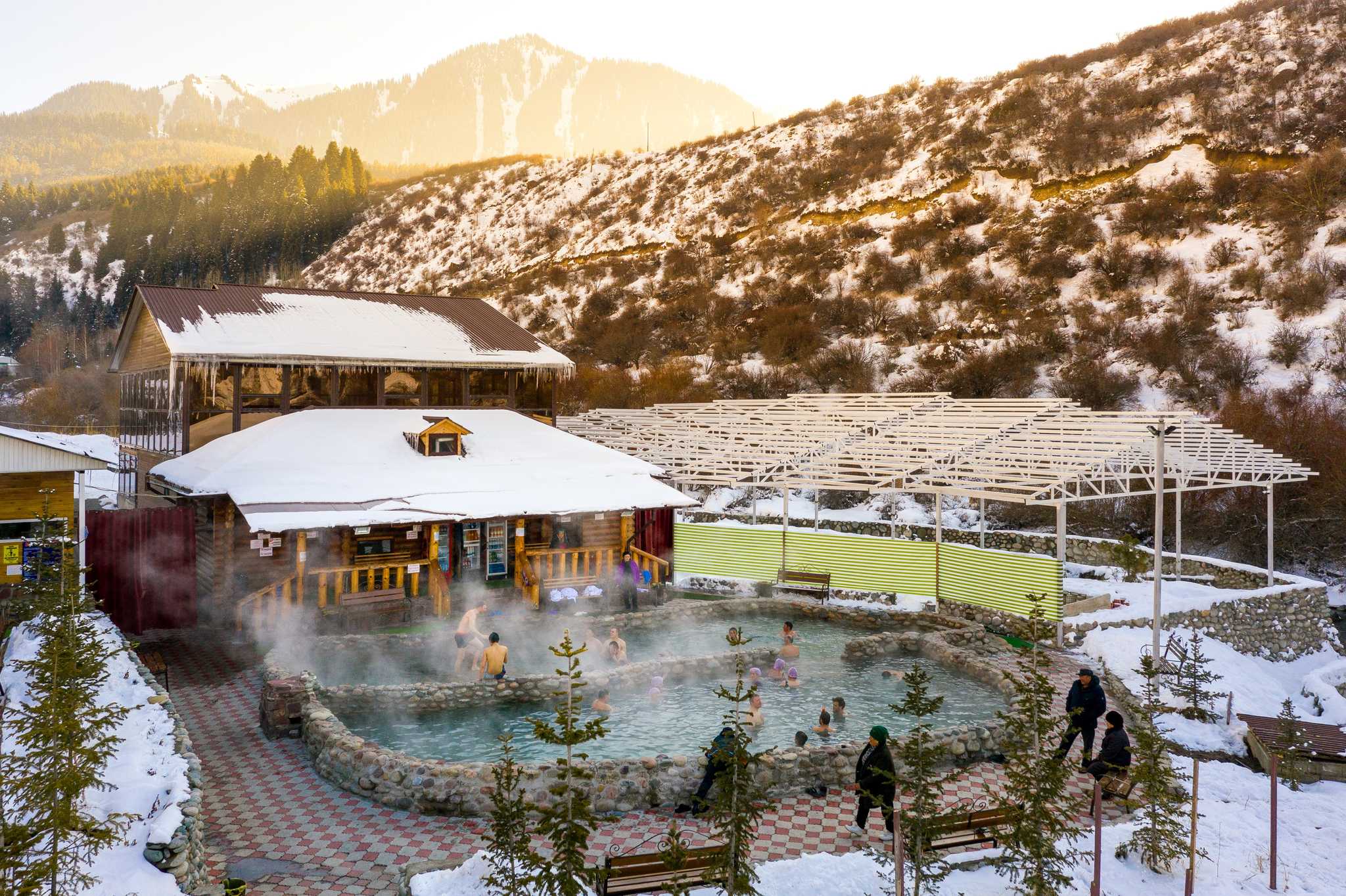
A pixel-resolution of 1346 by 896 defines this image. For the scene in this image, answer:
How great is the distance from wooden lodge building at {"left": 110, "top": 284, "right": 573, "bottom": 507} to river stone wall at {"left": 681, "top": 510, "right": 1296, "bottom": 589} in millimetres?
10628

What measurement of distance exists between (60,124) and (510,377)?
200785mm

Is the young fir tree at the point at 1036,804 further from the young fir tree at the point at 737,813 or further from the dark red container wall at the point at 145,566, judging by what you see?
the dark red container wall at the point at 145,566

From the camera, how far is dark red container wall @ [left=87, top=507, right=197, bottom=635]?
52.7ft

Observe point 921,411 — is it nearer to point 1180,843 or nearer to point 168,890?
point 1180,843

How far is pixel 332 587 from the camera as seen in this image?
18.2 meters

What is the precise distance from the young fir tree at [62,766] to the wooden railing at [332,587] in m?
8.90

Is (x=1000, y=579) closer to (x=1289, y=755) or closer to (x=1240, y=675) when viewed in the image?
(x=1240, y=675)

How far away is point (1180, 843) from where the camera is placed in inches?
306

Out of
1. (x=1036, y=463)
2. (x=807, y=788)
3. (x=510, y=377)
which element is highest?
(x=510, y=377)

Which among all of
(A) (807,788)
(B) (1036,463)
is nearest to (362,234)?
(B) (1036,463)

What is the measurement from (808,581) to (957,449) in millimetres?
4830

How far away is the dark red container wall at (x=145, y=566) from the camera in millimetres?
16062

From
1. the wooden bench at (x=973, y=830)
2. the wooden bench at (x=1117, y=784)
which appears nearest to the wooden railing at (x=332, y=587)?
the wooden bench at (x=973, y=830)

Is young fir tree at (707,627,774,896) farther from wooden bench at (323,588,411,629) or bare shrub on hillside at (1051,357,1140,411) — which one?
bare shrub on hillside at (1051,357,1140,411)
